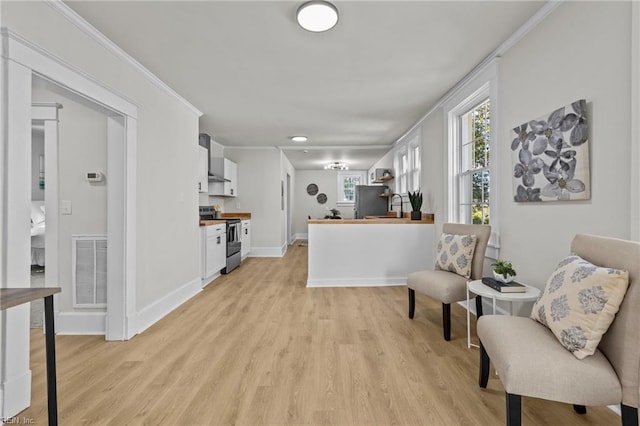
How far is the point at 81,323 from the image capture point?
2.71 metres

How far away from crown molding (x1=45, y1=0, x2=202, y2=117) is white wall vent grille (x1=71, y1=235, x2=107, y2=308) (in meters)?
1.56

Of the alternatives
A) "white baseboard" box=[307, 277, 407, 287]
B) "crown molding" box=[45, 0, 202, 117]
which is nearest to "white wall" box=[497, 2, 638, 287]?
"white baseboard" box=[307, 277, 407, 287]

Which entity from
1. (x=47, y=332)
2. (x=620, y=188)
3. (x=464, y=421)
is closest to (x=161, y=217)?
(x=47, y=332)

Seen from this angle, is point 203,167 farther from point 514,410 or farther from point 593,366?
point 593,366

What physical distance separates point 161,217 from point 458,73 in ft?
11.0

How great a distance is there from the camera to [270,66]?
286cm

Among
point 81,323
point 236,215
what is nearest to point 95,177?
point 81,323

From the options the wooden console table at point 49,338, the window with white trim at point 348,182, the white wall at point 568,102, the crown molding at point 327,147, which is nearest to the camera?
the wooden console table at point 49,338

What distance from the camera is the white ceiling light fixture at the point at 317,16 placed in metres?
1.96

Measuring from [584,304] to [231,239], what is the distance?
4891mm

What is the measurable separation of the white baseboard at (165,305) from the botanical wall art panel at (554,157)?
338 cm

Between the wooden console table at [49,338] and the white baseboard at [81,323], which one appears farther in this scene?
the white baseboard at [81,323]

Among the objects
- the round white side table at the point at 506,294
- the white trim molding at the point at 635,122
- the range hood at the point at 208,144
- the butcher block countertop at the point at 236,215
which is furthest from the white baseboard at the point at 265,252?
the white trim molding at the point at 635,122

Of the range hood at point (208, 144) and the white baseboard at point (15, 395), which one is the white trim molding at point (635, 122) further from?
the range hood at point (208, 144)
